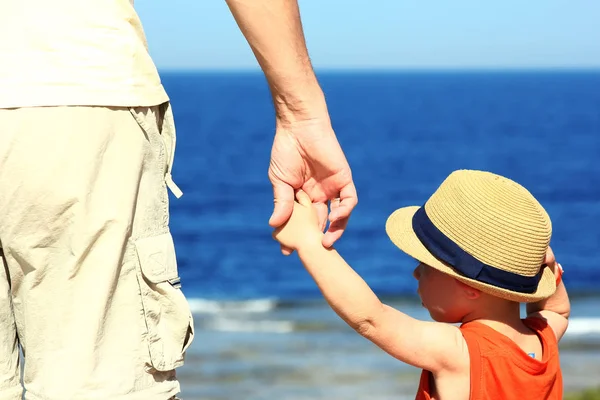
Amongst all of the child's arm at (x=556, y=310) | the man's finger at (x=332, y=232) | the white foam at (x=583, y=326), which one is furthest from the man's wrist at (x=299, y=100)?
the white foam at (x=583, y=326)

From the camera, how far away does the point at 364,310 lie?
7.50 ft

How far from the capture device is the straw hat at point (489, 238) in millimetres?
2328

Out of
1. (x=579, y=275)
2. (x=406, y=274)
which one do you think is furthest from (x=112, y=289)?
(x=579, y=275)

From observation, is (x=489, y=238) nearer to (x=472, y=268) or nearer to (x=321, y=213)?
(x=472, y=268)

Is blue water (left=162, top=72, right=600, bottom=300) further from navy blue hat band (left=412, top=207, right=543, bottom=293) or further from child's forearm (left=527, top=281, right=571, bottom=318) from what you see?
navy blue hat band (left=412, top=207, right=543, bottom=293)

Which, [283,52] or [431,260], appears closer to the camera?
[283,52]

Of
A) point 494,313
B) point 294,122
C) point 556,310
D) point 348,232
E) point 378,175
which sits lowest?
point 378,175

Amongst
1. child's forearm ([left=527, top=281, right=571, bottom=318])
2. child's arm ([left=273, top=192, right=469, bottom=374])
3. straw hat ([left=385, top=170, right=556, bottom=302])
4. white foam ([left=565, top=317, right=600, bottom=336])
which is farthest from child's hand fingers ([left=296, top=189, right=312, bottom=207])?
white foam ([left=565, top=317, right=600, bottom=336])

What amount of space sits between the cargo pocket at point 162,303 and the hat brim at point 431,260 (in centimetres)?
71

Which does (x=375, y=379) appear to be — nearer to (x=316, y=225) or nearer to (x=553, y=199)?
(x=316, y=225)

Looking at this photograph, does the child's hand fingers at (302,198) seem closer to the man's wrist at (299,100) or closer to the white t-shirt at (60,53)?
the man's wrist at (299,100)

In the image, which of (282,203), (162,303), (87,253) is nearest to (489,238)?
(282,203)

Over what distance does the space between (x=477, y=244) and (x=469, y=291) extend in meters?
0.15

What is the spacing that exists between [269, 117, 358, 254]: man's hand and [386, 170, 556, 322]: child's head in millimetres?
280
